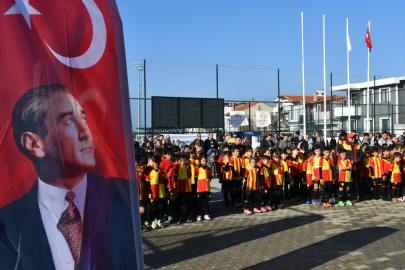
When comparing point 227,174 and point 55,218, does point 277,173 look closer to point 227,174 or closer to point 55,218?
point 227,174

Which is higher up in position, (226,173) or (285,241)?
(226,173)

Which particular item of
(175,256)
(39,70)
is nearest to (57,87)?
(39,70)

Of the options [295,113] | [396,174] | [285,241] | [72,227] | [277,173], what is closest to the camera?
[72,227]

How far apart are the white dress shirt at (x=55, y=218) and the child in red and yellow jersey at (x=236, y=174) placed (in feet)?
25.9

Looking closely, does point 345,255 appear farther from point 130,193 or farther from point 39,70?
point 39,70

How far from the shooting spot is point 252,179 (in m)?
9.56

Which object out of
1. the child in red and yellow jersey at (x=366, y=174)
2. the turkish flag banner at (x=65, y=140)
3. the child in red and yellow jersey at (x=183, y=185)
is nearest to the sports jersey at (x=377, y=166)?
the child in red and yellow jersey at (x=366, y=174)

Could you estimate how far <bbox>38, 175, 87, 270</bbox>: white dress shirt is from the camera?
7.79 feet

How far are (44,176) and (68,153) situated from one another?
0.21 metres

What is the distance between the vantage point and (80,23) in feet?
8.68

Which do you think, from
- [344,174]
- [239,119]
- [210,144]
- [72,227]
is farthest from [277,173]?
[239,119]

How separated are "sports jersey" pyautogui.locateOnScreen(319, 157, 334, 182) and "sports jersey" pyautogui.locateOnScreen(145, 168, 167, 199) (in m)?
4.63

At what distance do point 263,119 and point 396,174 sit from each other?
10243 mm

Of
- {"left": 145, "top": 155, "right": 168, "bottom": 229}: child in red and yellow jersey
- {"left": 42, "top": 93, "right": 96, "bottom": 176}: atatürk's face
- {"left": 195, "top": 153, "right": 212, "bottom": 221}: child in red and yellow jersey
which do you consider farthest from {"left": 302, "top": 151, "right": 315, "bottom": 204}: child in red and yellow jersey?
{"left": 42, "top": 93, "right": 96, "bottom": 176}: atatürk's face
